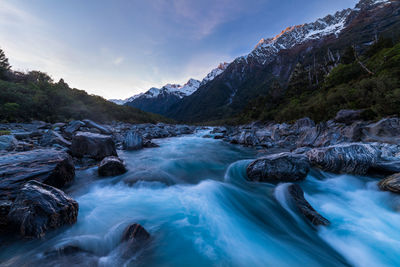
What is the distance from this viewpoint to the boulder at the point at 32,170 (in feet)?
8.60

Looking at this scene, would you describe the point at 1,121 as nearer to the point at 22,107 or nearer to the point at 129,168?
the point at 22,107

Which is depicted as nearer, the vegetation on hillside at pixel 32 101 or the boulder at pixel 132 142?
the boulder at pixel 132 142

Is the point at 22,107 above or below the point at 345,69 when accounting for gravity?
below

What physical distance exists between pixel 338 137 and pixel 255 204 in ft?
25.8

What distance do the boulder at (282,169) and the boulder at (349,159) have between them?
3.80 feet

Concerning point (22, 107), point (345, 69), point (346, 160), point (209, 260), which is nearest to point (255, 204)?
point (209, 260)

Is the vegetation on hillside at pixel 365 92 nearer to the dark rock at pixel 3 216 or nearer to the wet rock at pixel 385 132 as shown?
the wet rock at pixel 385 132

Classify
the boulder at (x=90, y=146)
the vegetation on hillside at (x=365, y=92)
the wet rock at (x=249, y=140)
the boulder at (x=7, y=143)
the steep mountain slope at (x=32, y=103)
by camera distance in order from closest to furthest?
the boulder at (x=7, y=143)
the boulder at (x=90, y=146)
the vegetation on hillside at (x=365, y=92)
the wet rock at (x=249, y=140)
the steep mountain slope at (x=32, y=103)

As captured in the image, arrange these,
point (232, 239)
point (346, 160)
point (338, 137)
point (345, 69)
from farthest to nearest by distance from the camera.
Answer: point (345, 69), point (338, 137), point (346, 160), point (232, 239)

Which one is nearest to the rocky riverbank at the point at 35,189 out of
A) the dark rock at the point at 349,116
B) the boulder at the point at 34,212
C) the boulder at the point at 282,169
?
the boulder at the point at 34,212

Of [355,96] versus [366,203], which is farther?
[355,96]

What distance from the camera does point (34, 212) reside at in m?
2.15

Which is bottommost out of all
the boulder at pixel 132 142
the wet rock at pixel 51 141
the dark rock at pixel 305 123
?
the boulder at pixel 132 142

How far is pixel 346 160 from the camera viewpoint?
16.1 ft
